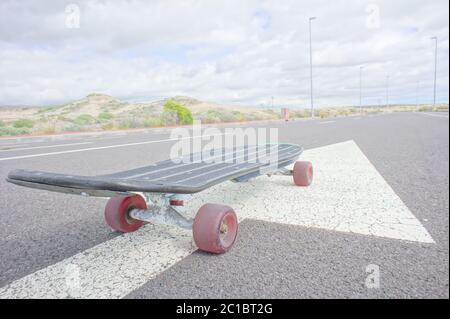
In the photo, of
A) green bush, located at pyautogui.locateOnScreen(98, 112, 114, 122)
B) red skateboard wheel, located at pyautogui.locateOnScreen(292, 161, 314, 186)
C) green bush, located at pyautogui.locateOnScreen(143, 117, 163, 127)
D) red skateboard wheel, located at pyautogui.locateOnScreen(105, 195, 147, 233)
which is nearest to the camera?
red skateboard wheel, located at pyautogui.locateOnScreen(105, 195, 147, 233)

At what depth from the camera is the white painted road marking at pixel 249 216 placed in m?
1.74

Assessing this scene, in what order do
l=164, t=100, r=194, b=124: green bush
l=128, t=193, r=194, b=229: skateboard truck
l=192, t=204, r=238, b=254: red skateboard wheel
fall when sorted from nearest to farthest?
l=192, t=204, r=238, b=254: red skateboard wheel → l=128, t=193, r=194, b=229: skateboard truck → l=164, t=100, r=194, b=124: green bush

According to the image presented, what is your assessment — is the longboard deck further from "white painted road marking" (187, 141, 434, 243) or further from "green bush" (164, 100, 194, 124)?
"green bush" (164, 100, 194, 124)

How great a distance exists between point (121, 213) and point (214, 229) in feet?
2.74

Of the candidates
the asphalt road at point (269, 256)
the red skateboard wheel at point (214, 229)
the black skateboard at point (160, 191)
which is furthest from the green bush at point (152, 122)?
the red skateboard wheel at point (214, 229)

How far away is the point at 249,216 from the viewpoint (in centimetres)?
275

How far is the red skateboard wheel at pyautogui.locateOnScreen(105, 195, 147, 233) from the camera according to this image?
2.35 meters

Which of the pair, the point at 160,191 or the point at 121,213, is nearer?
the point at 160,191

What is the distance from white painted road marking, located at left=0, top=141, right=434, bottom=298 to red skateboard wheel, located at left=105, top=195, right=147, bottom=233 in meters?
0.08

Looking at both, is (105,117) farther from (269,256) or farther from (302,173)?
(269,256)

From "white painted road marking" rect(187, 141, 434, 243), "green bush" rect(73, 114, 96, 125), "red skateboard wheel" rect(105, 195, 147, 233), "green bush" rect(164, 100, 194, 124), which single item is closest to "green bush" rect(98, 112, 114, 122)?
"green bush" rect(73, 114, 96, 125)

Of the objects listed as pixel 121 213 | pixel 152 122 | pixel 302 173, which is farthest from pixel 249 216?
pixel 152 122

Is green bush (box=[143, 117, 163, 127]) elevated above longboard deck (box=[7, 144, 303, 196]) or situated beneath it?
elevated above
